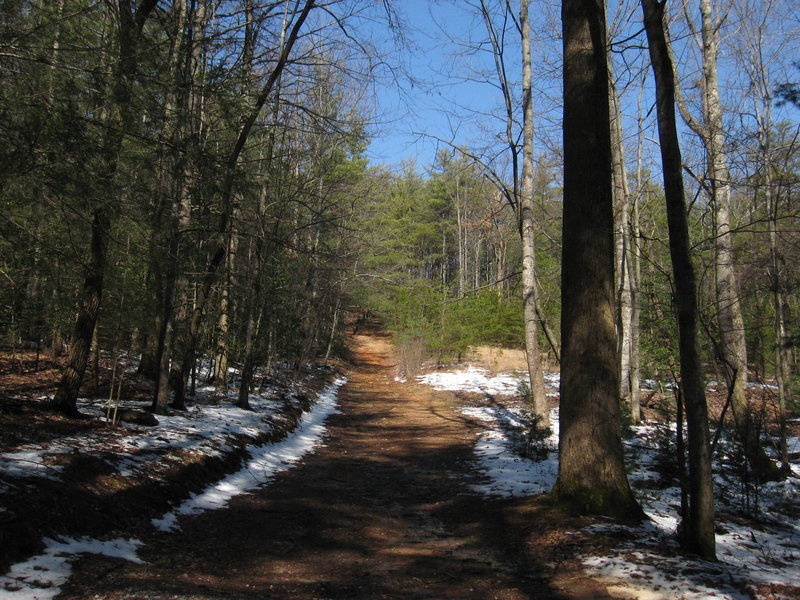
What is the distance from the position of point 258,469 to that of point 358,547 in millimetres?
3699

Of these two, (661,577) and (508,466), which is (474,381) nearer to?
(508,466)

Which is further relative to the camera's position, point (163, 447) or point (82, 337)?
point (82, 337)

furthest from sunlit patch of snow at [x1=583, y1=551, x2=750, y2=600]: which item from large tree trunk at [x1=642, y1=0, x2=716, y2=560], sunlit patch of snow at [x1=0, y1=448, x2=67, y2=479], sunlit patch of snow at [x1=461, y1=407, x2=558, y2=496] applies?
sunlit patch of snow at [x1=0, y1=448, x2=67, y2=479]

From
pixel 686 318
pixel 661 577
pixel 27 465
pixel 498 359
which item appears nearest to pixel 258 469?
pixel 27 465

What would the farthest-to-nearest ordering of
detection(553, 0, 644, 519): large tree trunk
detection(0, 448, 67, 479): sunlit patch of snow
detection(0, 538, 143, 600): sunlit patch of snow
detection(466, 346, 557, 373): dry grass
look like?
detection(466, 346, 557, 373): dry grass
detection(553, 0, 644, 519): large tree trunk
detection(0, 448, 67, 479): sunlit patch of snow
detection(0, 538, 143, 600): sunlit patch of snow

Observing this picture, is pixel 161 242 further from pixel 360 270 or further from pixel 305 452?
pixel 360 270

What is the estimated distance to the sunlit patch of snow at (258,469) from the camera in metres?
5.88

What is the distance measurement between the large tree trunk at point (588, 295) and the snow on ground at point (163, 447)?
3.73m

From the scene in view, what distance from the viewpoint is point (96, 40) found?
5633mm

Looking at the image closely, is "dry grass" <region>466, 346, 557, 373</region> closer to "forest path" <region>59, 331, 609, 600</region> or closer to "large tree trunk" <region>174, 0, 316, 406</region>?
"large tree trunk" <region>174, 0, 316, 406</region>

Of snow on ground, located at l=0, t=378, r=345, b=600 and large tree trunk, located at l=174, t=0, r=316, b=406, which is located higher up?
large tree trunk, located at l=174, t=0, r=316, b=406

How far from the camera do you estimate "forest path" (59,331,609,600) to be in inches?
146

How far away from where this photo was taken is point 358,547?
16.2 feet

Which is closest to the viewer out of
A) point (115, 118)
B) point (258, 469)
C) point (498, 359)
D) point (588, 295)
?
point (588, 295)
